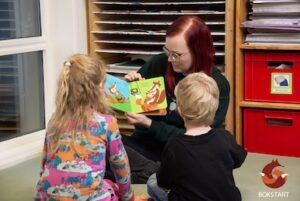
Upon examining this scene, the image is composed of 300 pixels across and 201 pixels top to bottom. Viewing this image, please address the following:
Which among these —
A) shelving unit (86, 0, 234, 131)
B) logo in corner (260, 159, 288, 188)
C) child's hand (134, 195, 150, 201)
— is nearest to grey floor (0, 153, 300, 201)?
logo in corner (260, 159, 288, 188)

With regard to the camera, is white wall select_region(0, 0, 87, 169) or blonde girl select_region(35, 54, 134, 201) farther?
white wall select_region(0, 0, 87, 169)

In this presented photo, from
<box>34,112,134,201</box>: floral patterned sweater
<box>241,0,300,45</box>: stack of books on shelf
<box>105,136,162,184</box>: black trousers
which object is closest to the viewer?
<box>34,112,134,201</box>: floral patterned sweater

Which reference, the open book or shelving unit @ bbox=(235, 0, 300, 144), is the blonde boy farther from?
shelving unit @ bbox=(235, 0, 300, 144)

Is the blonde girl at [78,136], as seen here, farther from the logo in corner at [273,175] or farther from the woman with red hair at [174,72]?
the logo in corner at [273,175]

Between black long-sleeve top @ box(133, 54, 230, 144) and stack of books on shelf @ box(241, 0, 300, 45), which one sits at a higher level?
stack of books on shelf @ box(241, 0, 300, 45)

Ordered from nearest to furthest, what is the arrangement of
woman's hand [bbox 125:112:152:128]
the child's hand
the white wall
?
the child's hand
woman's hand [bbox 125:112:152:128]
the white wall

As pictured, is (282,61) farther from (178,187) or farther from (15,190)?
(15,190)

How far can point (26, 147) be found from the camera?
7.53 ft

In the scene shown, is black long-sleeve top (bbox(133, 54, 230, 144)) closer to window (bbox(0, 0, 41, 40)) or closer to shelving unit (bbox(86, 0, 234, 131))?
shelving unit (bbox(86, 0, 234, 131))

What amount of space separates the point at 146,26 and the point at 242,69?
1.73 ft

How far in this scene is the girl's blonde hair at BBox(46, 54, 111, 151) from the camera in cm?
141

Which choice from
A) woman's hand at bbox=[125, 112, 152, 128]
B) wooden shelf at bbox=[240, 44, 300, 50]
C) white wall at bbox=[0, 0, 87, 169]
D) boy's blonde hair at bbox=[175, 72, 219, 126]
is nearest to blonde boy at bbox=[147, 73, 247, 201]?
boy's blonde hair at bbox=[175, 72, 219, 126]

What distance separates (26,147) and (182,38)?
937 mm

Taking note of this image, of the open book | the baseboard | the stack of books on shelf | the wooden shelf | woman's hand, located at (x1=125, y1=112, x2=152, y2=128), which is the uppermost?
the stack of books on shelf
